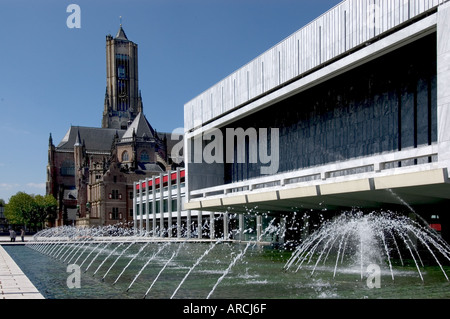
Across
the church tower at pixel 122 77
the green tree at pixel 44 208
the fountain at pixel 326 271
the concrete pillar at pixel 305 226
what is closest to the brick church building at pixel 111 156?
the church tower at pixel 122 77

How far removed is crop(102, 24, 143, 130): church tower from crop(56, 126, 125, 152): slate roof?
1553 cm

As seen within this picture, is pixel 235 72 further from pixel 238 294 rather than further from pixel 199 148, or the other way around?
pixel 238 294

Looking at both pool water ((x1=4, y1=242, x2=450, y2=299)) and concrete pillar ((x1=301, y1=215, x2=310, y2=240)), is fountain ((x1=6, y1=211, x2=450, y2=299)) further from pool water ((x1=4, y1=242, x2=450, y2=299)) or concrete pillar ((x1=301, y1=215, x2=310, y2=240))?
concrete pillar ((x1=301, y1=215, x2=310, y2=240))

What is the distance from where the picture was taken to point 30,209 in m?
108

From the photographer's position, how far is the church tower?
13688cm

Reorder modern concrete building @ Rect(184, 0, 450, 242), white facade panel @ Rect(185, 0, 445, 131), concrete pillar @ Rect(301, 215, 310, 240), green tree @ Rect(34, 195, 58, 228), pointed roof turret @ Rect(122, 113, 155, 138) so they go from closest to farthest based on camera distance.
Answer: modern concrete building @ Rect(184, 0, 450, 242) < white facade panel @ Rect(185, 0, 445, 131) < concrete pillar @ Rect(301, 215, 310, 240) < pointed roof turret @ Rect(122, 113, 155, 138) < green tree @ Rect(34, 195, 58, 228)

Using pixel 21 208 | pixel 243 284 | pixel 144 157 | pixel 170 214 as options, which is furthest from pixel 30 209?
pixel 243 284

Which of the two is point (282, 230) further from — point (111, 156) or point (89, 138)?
point (89, 138)

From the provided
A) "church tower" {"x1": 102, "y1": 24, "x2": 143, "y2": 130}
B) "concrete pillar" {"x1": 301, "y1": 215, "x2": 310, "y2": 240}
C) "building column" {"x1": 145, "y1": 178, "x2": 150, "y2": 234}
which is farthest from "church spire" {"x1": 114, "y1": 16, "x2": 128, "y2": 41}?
"concrete pillar" {"x1": 301, "y1": 215, "x2": 310, "y2": 240}

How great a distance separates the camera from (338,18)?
958 inches

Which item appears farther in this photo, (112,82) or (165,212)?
(112,82)

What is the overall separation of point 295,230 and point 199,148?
9.47 m

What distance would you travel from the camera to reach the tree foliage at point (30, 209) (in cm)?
10819

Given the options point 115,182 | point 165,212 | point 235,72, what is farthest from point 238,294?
point 115,182
